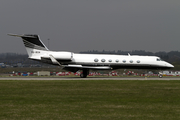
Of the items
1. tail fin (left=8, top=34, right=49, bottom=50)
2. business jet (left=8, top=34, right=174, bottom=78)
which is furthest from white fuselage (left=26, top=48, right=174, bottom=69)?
tail fin (left=8, top=34, right=49, bottom=50)

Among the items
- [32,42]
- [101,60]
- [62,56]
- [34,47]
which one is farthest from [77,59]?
[32,42]

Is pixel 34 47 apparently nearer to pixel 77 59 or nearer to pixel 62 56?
pixel 62 56

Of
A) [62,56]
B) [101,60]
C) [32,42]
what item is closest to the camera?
[62,56]

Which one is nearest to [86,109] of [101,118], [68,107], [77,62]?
[68,107]

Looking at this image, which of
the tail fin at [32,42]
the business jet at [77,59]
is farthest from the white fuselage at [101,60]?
the tail fin at [32,42]

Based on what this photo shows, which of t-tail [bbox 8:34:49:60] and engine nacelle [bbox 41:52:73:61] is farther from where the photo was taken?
t-tail [bbox 8:34:49:60]

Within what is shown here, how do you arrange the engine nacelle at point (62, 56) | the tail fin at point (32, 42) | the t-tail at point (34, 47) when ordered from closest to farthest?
the engine nacelle at point (62, 56) < the tail fin at point (32, 42) < the t-tail at point (34, 47)

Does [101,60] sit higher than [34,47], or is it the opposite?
[34,47]

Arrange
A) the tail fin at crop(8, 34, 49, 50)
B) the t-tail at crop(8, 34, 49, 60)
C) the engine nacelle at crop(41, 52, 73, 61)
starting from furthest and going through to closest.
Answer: the t-tail at crop(8, 34, 49, 60)
the tail fin at crop(8, 34, 49, 50)
the engine nacelle at crop(41, 52, 73, 61)

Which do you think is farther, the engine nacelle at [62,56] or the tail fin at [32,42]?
the tail fin at [32,42]

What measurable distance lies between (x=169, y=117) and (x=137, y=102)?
390cm

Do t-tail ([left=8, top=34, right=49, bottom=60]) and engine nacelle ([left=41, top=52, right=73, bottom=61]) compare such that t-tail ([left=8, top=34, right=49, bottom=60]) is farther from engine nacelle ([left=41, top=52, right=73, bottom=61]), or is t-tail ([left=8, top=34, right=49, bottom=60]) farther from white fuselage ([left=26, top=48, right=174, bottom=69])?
engine nacelle ([left=41, top=52, right=73, bottom=61])

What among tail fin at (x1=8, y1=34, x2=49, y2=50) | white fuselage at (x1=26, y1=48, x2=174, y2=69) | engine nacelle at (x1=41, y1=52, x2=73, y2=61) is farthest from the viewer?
tail fin at (x1=8, y1=34, x2=49, y2=50)

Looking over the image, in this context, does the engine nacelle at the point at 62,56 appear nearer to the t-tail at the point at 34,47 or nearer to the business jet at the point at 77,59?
the business jet at the point at 77,59
